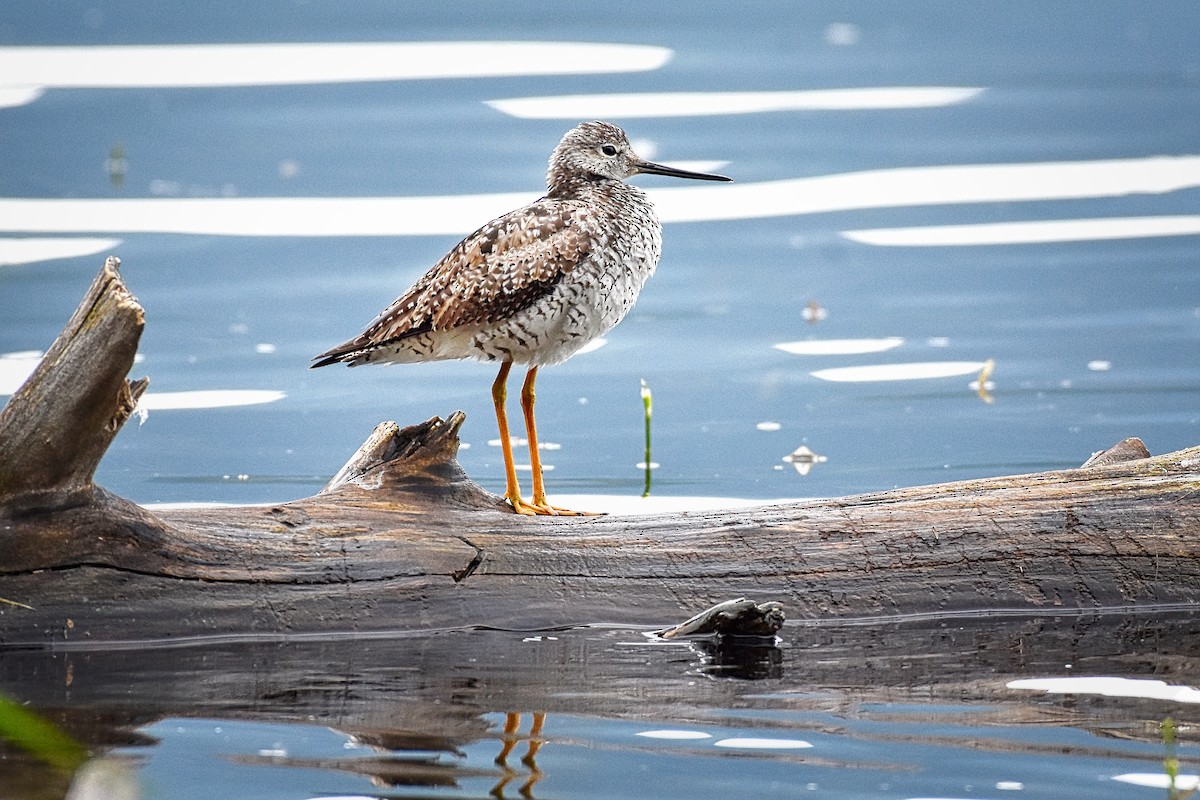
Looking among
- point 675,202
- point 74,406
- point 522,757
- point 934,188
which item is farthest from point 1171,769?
point 934,188

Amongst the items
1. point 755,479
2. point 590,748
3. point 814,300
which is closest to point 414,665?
point 590,748

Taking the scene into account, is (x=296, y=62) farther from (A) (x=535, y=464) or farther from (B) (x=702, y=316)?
(A) (x=535, y=464)

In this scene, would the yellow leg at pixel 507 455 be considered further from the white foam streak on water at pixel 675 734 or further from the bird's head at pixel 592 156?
the white foam streak on water at pixel 675 734

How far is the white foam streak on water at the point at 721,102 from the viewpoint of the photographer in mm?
17078

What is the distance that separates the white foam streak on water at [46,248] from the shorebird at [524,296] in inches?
290

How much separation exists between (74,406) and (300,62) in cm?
1463

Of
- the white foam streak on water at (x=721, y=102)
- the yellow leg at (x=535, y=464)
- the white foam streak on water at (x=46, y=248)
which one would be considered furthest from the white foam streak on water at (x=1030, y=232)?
the yellow leg at (x=535, y=464)

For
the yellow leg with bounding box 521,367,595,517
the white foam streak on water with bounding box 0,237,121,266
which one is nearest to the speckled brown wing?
the yellow leg with bounding box 521,367,595,517

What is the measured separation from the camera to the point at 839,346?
1230 cm

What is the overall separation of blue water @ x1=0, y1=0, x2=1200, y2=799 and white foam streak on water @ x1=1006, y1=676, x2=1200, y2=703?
125 mm

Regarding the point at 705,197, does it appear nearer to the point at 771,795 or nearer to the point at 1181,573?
the point at 1181,573

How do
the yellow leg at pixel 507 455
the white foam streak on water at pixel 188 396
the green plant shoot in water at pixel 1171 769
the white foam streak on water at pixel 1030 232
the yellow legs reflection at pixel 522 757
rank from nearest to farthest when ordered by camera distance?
the green plant shoot in water at pixel 1171 769 < the yellow legs reflection at pixel 522 757 < the yellow leg at pixel 507 455 < the white foam streak on water at pixel 188 396 < the white foam streak on water at pixel 1030 232

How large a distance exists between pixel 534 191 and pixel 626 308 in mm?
8241

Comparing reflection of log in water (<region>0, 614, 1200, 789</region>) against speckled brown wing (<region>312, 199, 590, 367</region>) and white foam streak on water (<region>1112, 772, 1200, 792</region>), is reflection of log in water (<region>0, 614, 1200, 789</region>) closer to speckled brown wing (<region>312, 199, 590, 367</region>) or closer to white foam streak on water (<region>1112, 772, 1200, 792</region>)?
white foam streak on water (<region>1112, 772, 1200, 792</region>)
